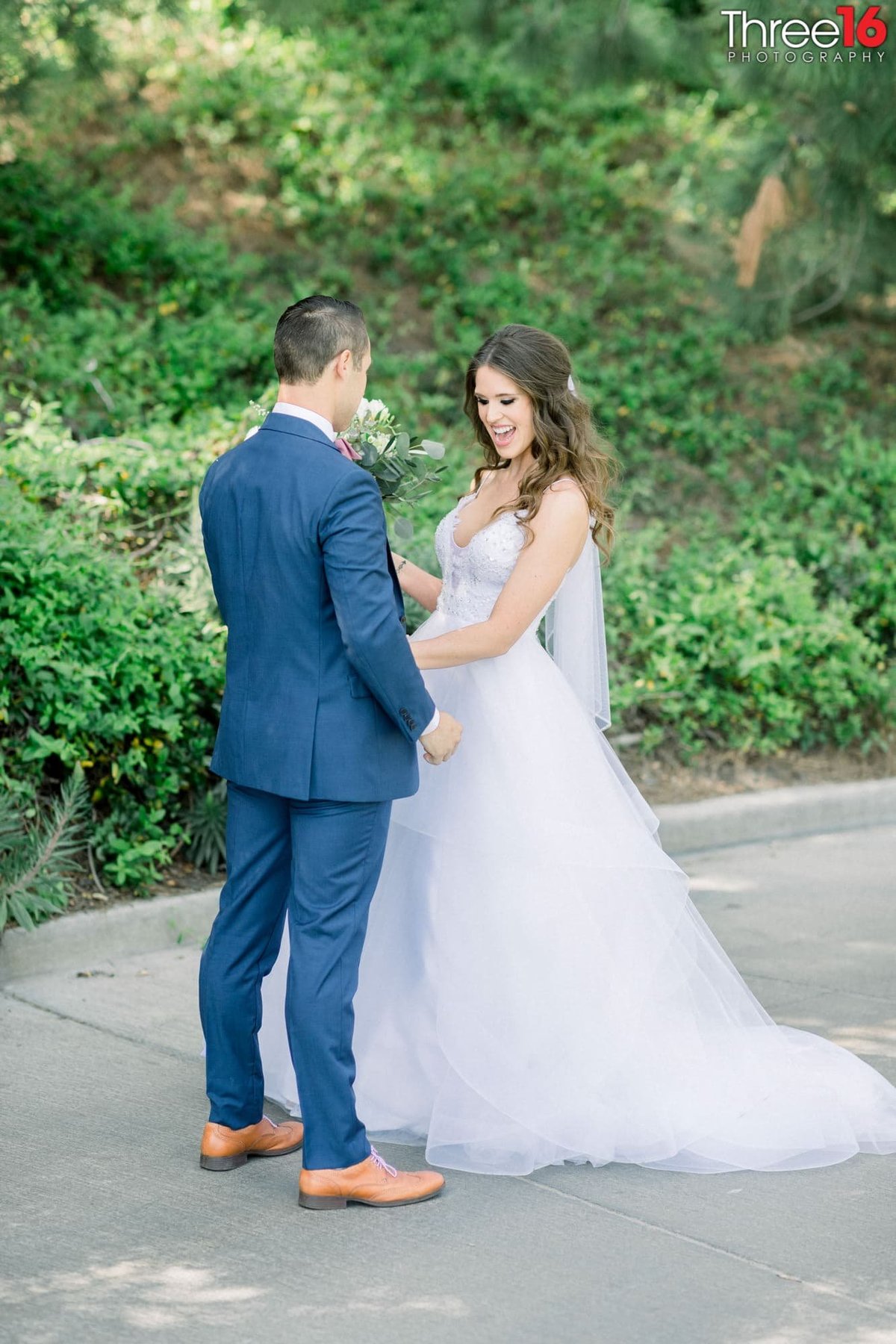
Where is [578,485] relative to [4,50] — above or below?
below

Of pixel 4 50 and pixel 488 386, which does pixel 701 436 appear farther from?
pixel 488 386

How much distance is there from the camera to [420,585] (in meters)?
4.54

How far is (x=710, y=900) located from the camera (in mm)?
6191

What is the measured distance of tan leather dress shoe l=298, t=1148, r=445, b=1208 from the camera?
3.51 metres

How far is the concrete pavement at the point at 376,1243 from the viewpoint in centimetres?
300

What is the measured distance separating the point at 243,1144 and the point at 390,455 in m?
1.83

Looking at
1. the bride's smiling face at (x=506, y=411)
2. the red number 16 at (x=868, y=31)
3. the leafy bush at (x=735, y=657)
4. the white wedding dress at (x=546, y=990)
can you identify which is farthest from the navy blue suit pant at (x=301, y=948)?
the red number 16 at (x=868, y=31)

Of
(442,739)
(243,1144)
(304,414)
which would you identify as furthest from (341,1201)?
(304,414)

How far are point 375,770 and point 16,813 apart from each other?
2112mm

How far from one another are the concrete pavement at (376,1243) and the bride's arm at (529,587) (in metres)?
1.35

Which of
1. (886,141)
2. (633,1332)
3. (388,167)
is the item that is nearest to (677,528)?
(886,141)

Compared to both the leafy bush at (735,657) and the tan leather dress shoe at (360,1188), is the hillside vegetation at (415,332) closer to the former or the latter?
the leafy bush at (735,657)

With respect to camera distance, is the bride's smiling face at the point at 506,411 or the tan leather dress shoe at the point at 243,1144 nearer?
the tan leather dress shoe at the point at 243,1144

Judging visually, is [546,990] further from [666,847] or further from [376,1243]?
[666,847]
